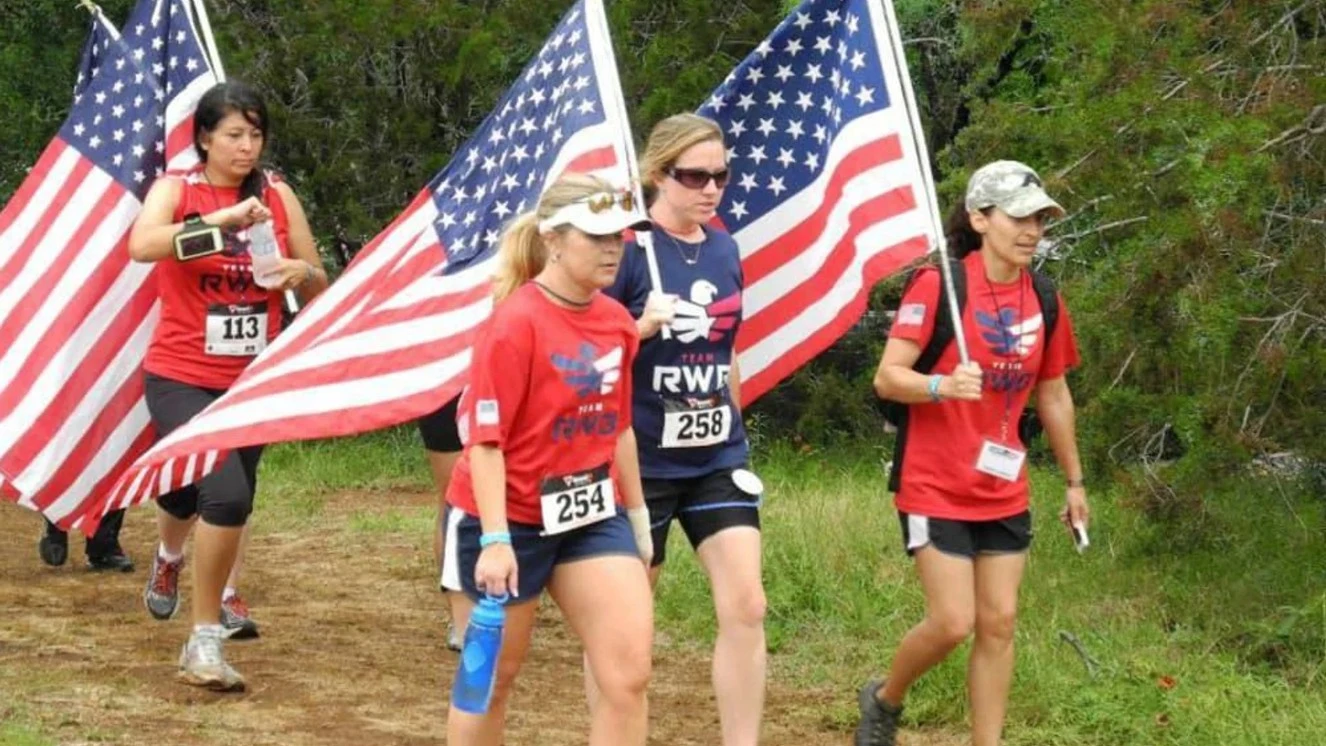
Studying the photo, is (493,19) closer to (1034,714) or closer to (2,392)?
(2,392)

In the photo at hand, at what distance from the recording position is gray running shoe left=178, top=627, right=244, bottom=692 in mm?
7992

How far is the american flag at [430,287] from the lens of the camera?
700 centimetres

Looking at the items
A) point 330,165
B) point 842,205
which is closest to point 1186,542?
point 842,205

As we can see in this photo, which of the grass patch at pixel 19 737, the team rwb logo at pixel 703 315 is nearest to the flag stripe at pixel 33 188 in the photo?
the grass patch at pixel 19 737

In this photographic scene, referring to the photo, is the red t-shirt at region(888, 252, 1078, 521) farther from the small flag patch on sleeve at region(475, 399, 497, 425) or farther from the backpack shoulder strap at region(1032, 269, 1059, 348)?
the small flag patch on sleeve at region(475, 399, 497, 425)

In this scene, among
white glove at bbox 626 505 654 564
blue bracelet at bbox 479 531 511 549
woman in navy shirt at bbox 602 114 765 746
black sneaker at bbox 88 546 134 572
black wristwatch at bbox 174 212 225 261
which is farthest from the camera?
black sneaker at bbox 88 546 134 572

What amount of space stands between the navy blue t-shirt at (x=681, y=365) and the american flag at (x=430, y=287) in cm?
47

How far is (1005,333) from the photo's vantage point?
677 centimetres

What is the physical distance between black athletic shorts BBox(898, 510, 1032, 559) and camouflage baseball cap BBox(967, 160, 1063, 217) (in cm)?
90

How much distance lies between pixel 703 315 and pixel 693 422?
307 millimetres

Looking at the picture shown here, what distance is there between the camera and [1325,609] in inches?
322

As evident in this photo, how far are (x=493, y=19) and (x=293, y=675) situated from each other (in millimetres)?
7532

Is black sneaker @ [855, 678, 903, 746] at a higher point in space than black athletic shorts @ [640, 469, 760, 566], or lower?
lower

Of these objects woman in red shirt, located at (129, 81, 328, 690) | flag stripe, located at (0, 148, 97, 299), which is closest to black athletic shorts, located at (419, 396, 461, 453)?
woman in red shirt, located at (129, 81, 328, 690)
